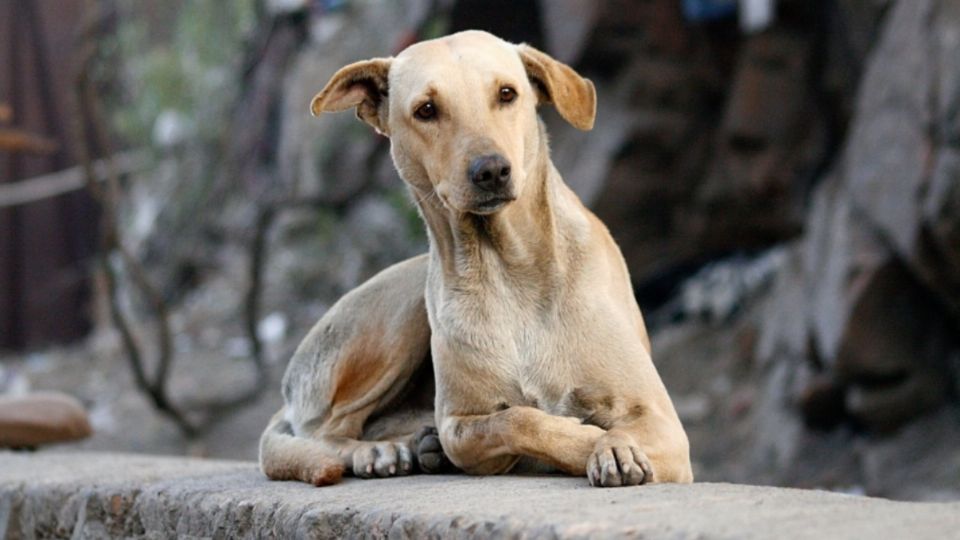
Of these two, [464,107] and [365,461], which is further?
[365,461]

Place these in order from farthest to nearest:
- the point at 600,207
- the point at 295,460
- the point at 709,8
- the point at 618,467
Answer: the point at 600,207
the point at 709,8
the point at 295,460
the point at 618,467

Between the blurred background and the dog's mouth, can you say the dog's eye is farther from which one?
the blurred background

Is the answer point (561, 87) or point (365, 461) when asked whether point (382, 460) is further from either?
point (561, 87)

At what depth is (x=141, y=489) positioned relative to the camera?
3889 millimetres

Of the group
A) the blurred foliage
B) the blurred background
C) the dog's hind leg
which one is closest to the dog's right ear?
the dog's hind leg

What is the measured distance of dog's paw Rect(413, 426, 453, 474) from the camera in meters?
3.65

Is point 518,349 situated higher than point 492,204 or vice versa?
point 492,204

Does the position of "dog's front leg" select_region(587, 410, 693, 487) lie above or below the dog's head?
below

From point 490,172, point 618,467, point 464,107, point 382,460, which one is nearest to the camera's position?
point 618,467

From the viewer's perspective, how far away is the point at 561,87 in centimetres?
354

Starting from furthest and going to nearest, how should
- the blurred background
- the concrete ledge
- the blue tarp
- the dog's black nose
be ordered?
the blue tarp → the blurred background → the dog's black nose → the concrete ledge

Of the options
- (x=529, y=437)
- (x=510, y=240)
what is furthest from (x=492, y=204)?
(x=529, y=437)

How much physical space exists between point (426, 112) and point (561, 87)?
39 cm

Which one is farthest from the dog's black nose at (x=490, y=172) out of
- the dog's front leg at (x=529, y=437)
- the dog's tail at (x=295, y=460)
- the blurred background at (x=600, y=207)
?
the blurred background at (x=600, y=207)
